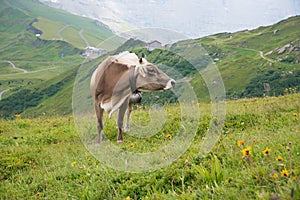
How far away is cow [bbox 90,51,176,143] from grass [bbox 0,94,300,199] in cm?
145

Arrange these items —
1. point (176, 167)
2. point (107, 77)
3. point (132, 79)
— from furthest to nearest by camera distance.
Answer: point (107, 77), point (132, 79), point (176, 167)

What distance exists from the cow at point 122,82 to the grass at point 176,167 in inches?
57.2

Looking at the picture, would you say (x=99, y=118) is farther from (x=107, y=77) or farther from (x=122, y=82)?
(x=122, y=82)

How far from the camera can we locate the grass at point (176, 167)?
4168 mm

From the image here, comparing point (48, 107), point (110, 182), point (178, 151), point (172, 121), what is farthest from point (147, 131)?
point (48, 107)

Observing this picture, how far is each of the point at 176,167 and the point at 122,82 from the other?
3.90m

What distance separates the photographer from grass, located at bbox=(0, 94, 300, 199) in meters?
4.17

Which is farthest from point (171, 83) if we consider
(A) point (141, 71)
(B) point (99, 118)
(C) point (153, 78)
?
(B) point (99, 118)

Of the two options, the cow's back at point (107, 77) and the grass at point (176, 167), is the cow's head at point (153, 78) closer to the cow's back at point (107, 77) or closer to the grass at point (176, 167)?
the cow's back at point (107, 77)

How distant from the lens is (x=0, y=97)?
18450 centimetres

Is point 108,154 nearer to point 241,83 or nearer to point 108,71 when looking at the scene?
point 108,71

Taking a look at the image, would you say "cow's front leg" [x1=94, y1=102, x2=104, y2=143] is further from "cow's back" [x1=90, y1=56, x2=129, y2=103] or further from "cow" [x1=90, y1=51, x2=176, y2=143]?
"cow's back" [x1=90, y1=56, x2=129, y2=103]

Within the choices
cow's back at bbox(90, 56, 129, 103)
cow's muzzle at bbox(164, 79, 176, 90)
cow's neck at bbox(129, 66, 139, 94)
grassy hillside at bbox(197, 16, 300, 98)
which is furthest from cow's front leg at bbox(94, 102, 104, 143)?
grassy hillside at bbox(197, 16, 300, 98)

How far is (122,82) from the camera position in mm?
9211
